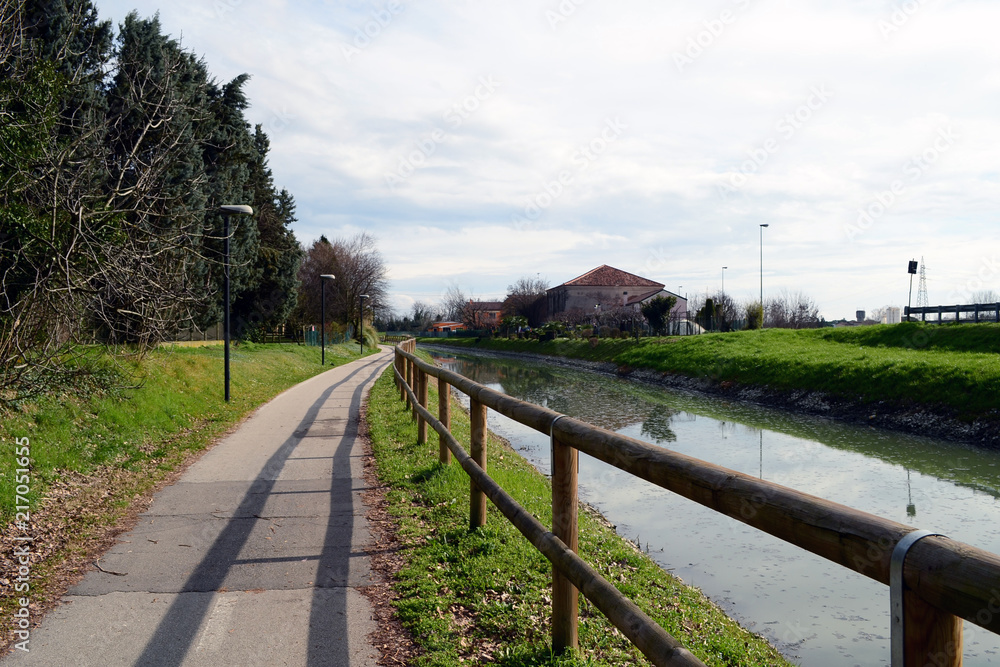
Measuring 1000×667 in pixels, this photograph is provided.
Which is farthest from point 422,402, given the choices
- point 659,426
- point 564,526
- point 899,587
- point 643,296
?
point 643,296

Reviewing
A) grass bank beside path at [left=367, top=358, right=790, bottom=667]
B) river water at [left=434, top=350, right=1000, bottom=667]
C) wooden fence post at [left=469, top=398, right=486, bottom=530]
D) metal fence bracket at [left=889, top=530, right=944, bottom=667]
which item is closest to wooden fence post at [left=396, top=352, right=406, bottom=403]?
river water at [left=434, top=350, right=1000, bottom=667]

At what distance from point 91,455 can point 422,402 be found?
161 inches

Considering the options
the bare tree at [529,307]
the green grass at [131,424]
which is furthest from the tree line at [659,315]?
the green grass at [131,424]

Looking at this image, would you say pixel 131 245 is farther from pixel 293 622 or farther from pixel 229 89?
pixel 229 89

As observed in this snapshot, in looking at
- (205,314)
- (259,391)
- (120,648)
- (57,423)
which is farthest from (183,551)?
(205,314)

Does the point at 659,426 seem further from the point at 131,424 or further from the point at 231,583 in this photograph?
the point at 231,583

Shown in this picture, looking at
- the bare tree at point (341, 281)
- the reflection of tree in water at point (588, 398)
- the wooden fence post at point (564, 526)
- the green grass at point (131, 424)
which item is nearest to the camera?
the wooden fence post at point (564, 526)

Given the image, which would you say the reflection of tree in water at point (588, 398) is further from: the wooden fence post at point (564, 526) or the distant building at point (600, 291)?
the distant building at point (600, 291)

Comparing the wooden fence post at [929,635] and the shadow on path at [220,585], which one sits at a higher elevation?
the wooden fence post at [929,635]

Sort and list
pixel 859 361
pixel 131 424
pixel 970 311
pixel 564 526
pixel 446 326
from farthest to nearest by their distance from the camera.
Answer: pixel 446 326 < pixel 970 311 < pixel 859 361 < pixel 131 424 < pixel 564 526

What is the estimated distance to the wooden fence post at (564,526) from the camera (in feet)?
11.0

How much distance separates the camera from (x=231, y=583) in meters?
4.41

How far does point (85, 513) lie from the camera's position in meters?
5.99

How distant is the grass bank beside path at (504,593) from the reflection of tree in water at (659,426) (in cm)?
770
